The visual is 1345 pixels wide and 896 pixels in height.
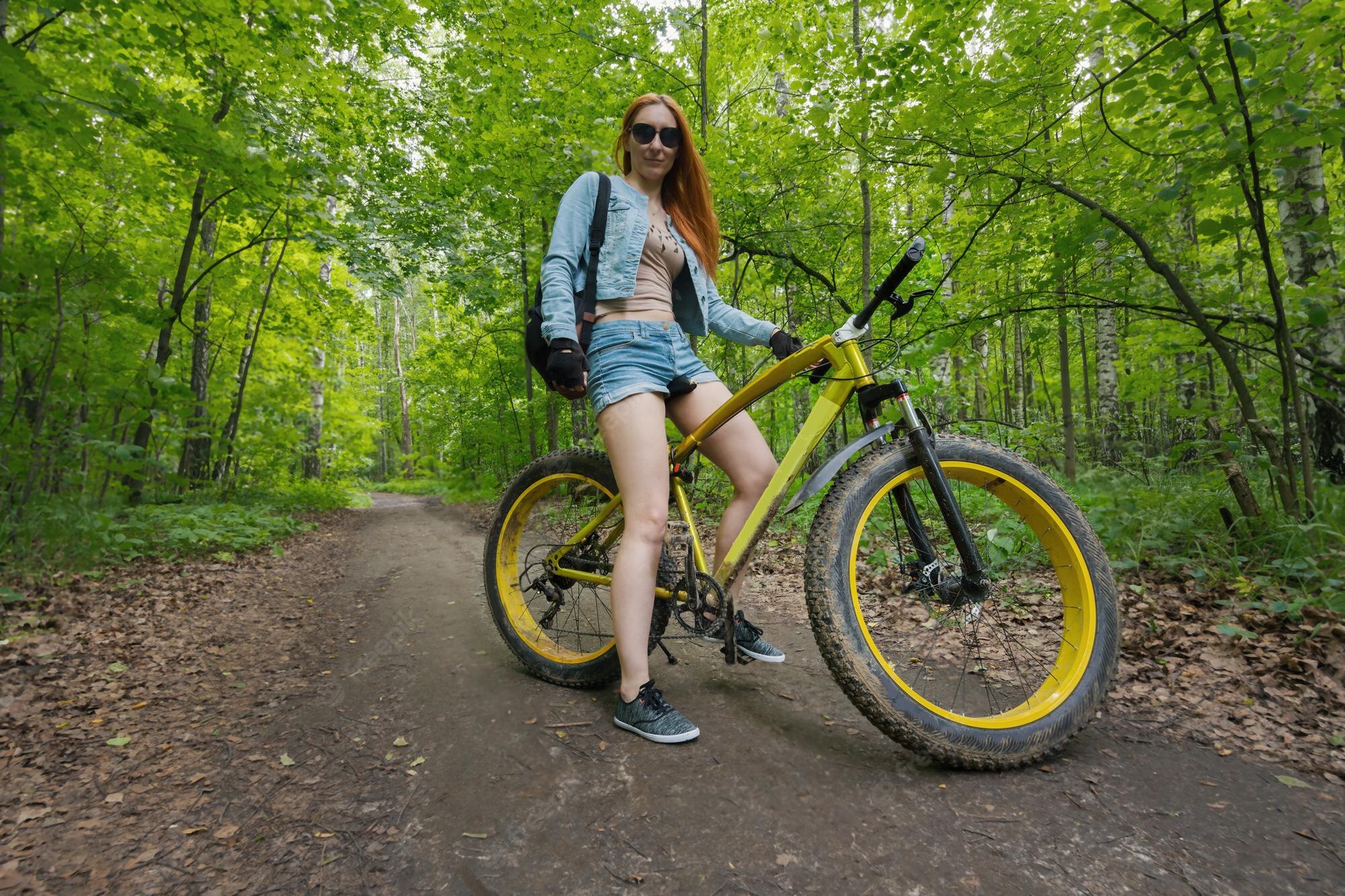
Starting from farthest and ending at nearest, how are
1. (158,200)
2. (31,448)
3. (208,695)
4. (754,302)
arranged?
(754,302) → (158,200) → (31,448) → (208,695)

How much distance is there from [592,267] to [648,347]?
0.37 m

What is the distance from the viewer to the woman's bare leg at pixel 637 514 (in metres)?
1.98

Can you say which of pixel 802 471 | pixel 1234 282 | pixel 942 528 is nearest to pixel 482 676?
pixel 802 471

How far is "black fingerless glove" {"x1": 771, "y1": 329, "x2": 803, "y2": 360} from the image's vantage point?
2.26 m

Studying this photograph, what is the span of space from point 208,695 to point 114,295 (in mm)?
4853

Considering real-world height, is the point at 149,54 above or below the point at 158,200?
above

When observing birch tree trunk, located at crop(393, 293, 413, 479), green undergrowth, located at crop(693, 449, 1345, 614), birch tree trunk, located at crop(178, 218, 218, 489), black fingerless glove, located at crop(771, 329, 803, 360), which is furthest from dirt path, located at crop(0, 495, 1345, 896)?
birch tree trunk, located at crop(393, 293, 413, 479)

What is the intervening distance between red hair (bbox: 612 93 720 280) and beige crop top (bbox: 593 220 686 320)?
130 millimetres

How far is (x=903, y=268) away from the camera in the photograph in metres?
1.65

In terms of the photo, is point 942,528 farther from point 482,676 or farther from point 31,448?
point 31,448

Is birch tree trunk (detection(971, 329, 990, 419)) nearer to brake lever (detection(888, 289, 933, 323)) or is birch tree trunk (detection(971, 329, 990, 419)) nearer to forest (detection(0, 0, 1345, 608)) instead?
forest (detection(0, 0, 1345, 608))

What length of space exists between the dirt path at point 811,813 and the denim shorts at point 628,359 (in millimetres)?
1177

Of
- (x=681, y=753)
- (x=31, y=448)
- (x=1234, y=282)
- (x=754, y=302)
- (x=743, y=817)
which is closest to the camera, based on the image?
(x=743, y=817)

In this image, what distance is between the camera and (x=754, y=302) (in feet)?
35.2
